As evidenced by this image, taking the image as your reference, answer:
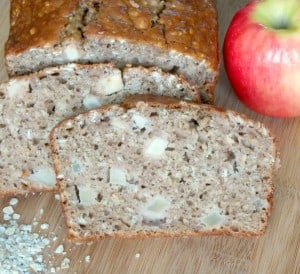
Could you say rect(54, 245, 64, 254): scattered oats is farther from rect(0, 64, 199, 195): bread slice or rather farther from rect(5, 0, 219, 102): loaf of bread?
rect(5, 0, 219, 102): loaf of bread

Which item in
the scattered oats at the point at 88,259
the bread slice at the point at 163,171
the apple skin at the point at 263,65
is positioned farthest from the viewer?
→ the apple skin at the point at 263,65

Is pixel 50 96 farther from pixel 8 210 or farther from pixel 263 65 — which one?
pixel 263 65

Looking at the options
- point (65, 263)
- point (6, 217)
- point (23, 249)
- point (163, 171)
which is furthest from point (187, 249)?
point (6, 217)

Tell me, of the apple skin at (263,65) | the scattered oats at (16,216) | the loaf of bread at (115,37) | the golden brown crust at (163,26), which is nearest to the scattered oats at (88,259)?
the scattered oats at (16,216)

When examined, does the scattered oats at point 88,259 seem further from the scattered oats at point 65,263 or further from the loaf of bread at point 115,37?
the loaf of bread at point 115,37

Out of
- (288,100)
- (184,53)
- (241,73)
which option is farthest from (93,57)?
(288,100)

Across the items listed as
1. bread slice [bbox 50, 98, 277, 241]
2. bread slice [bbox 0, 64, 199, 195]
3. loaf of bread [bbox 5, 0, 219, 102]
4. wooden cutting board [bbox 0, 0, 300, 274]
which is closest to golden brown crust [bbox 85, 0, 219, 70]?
loaf of bread [bbox 5, 0, 219, 102]
